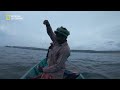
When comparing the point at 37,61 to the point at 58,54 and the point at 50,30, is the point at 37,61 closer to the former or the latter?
the point at 50,30

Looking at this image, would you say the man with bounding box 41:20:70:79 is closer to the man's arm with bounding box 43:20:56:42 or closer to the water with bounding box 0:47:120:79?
the man's arm with bounding box 43:20:56:42

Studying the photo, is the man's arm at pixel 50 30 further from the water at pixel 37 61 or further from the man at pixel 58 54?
the water at pixel 37 61

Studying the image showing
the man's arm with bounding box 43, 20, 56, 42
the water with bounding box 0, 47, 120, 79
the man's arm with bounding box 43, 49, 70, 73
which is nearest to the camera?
the man's arm with bounding box 43, 49, 70, 73

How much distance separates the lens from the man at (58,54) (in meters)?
2.82

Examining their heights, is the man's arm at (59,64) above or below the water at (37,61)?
above

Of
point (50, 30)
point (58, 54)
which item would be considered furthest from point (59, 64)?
point (50, 30)

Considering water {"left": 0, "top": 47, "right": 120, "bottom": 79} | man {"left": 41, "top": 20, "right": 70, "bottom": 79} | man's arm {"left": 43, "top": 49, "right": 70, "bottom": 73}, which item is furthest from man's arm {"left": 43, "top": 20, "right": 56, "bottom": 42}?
water {"left": 0, "top": 47, "right": 120, "bottom": 79}

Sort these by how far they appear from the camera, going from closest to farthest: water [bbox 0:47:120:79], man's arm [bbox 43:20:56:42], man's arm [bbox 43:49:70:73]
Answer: man's arm [bbox 43:49:70:73] → man's arm [bbox 43:20:56:42] → water [bbox 0:47:120:79]

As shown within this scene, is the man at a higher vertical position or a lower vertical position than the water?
higher

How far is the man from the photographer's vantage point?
282 cm

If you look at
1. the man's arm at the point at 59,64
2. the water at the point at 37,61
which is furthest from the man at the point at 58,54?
the water at the point at 37,61
